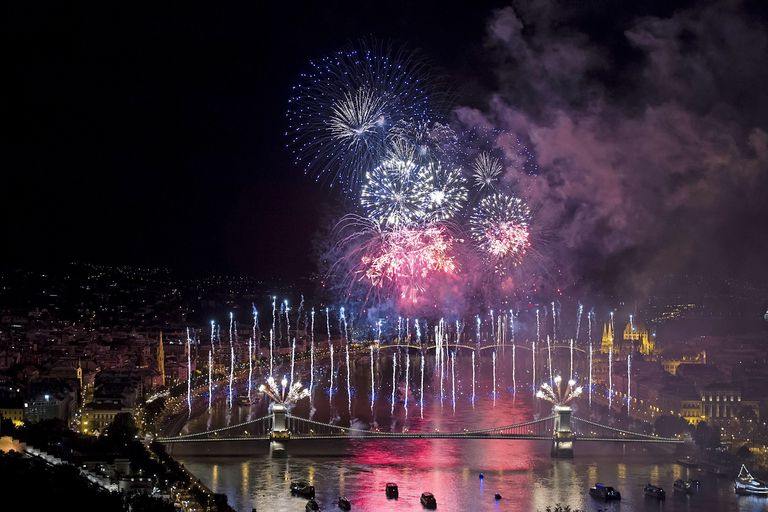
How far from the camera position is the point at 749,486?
15461mm

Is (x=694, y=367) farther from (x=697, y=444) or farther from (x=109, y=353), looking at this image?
(x=109, y=353)

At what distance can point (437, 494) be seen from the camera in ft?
47.9

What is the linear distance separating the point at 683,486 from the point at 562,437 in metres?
2.43

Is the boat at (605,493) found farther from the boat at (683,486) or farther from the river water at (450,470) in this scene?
the boat at (683,486)

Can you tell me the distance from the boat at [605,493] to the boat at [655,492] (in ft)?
1.47

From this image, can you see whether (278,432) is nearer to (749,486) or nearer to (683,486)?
(683,486)

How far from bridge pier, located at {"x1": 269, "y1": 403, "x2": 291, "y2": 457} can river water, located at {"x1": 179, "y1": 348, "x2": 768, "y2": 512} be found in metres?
0.26

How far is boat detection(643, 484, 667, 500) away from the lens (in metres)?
14.8

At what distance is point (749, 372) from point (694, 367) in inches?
52.7

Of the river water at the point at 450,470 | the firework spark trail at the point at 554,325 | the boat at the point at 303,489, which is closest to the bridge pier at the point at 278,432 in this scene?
the river water at the point at 450,470

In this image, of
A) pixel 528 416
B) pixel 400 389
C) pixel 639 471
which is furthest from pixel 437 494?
pixel 400 389

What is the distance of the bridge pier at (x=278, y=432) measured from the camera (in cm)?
1730

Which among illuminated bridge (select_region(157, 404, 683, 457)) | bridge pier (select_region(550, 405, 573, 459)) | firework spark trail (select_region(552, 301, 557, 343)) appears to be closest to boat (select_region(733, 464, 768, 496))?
illuminated bridge (select_region(157, 404, 683, 457))

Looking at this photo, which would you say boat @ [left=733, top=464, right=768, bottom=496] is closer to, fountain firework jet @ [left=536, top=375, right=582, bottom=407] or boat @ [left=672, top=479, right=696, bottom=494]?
boat @ [left=672, top=479, right=696, bottom=494]
